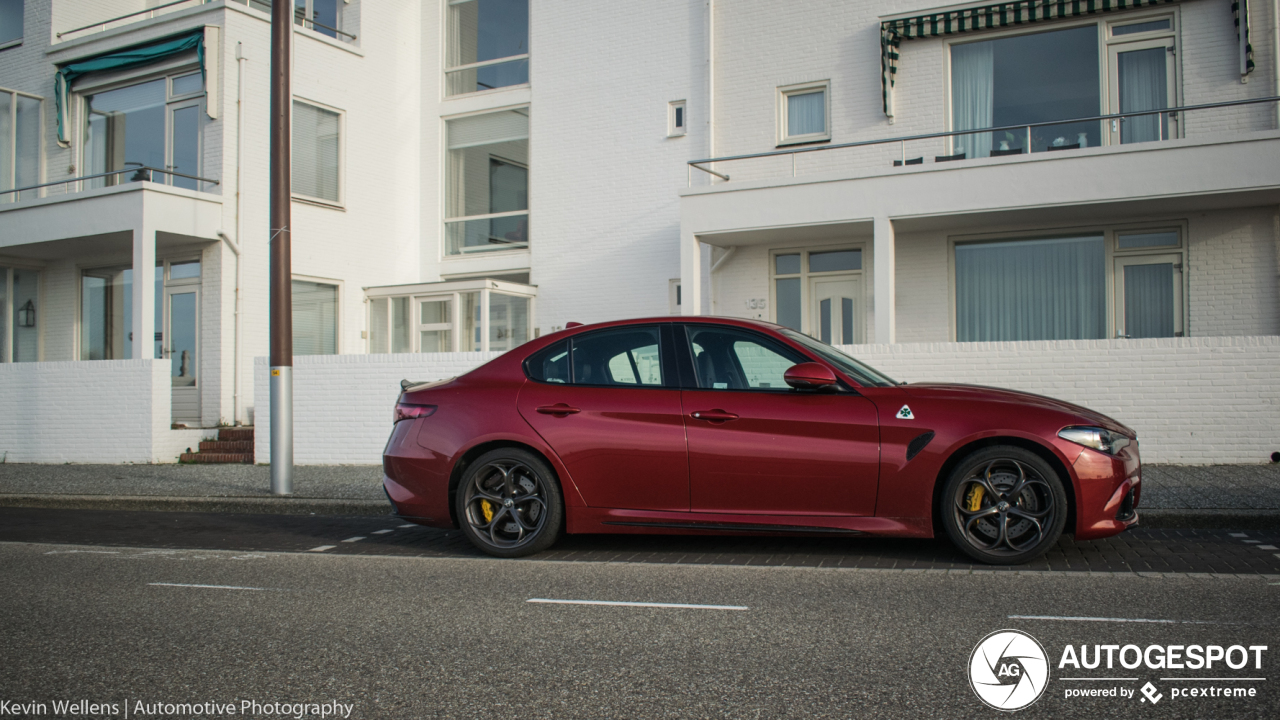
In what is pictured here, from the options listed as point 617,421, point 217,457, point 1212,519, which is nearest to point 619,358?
point 617,421

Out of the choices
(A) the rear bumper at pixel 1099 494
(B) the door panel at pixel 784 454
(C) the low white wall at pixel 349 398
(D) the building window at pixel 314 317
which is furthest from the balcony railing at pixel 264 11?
(A) the rear bumper at pixel 1099 494

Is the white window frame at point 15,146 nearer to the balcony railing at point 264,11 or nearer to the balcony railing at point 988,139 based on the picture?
the balcony railing at point 264,11

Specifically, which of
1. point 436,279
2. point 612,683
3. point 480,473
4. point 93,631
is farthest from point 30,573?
point 436,279

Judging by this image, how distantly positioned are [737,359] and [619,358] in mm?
812

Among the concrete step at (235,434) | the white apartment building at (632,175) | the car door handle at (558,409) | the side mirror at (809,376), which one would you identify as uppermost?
the white apartment building at (632,175)

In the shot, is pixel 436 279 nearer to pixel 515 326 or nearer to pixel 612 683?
pixel 515 326

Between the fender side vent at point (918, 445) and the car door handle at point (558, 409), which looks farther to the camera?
the car door handle at point (558, 409)

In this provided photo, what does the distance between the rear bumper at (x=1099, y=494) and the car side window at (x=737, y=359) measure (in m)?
1.82

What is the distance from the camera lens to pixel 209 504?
10414 millimetres

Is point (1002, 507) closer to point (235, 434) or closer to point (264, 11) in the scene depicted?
point (235, 434)

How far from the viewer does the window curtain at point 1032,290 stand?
14.6m

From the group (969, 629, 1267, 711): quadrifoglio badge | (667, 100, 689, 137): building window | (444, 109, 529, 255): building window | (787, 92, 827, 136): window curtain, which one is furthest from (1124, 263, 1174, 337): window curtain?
(969, 629, 1267, 711): quadrifoglio badge

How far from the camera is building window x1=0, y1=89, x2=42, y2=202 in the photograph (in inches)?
760

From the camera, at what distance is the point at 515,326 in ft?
60.2
